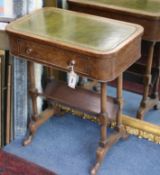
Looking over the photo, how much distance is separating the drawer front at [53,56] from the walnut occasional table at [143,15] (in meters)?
0.36

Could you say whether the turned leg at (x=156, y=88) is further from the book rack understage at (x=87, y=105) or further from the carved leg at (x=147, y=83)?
the book rack understage at (x=87, y=105)

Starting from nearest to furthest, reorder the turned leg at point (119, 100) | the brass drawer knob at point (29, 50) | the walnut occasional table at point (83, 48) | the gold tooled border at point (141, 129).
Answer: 1. the walnut occasional table at point (83, 48)
2. the brass drawer knob at point (29, 50)
3. the turned leg at point (119, 100)
4. the gold tooled border at point (141, 129)

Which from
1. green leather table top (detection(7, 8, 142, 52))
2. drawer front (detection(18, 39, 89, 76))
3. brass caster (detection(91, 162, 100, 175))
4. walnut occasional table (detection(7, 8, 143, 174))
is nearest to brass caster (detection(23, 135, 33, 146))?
walnut occasional table (detection(7, 8, 143, 174))

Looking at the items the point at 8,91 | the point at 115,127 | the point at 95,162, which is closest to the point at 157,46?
the point at 115,127

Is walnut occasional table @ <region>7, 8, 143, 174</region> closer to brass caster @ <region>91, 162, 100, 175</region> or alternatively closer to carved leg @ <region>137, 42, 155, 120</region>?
brass caster @ <region>91, 162, 100, 175</region>

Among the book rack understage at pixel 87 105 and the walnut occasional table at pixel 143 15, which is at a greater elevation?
the walnut occasional table at pixel 143 15

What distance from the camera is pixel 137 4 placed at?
1691 millimetres

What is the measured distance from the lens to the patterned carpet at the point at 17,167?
1.71m

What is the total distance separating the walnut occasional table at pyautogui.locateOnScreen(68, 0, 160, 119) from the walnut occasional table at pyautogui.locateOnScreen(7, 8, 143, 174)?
0.29 ft

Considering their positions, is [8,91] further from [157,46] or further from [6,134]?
[157,46]

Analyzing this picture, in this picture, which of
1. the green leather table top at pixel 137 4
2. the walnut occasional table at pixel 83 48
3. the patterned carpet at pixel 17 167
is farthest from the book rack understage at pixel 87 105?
the green leather table top at pixel 137 4

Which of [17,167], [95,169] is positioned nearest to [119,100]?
[95,169]

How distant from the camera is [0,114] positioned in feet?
5.97

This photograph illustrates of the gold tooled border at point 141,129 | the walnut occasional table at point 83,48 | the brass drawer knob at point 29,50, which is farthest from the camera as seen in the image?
the gold tooled border at point 141,129
